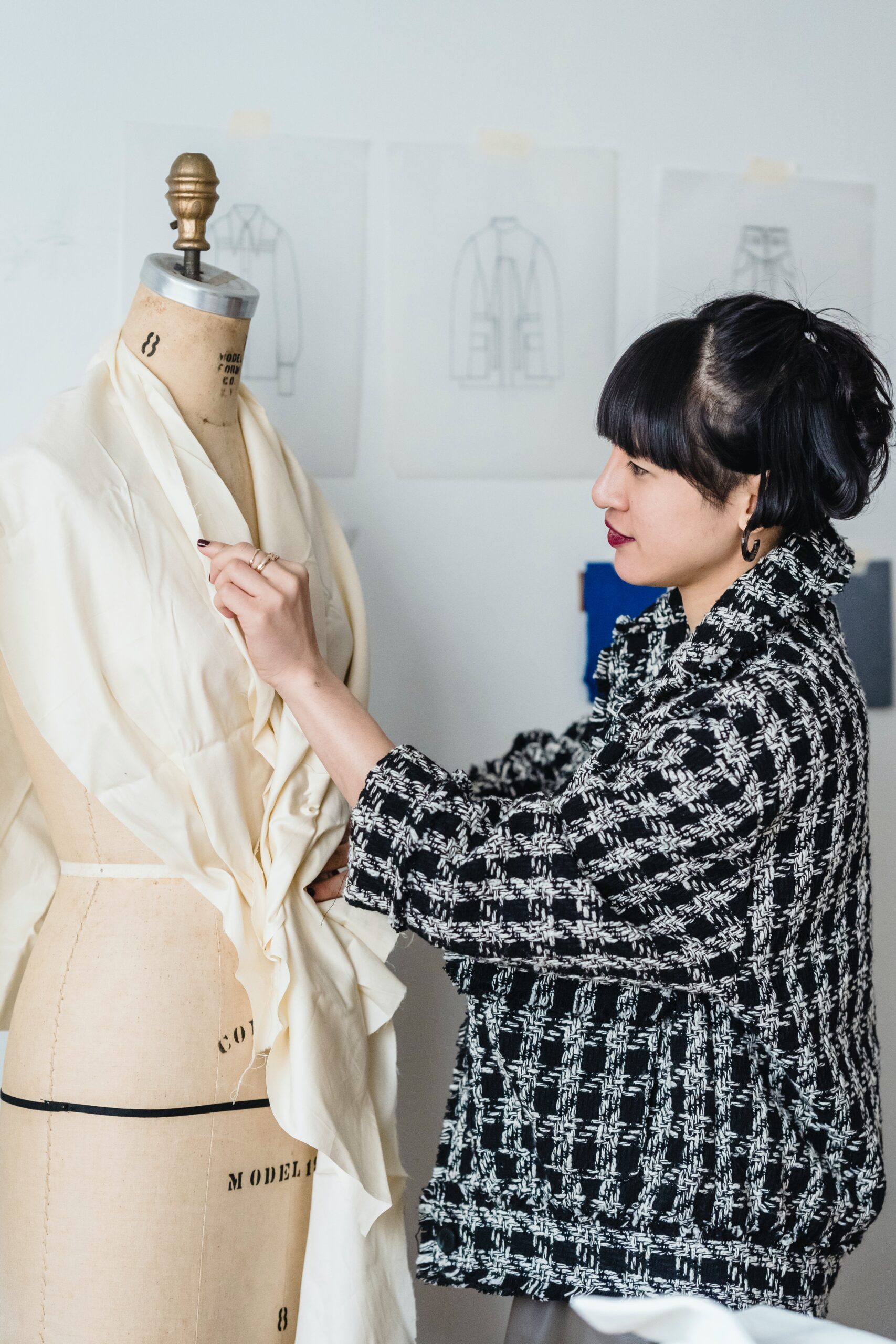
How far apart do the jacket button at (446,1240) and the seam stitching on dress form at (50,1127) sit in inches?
14.5

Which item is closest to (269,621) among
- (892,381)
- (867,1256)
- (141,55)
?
(141,55)

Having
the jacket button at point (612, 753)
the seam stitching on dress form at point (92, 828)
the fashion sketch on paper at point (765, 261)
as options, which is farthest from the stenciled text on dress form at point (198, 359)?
the fashion sketch on paper at point (765, 261)

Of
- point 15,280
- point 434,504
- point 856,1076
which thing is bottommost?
point 856,1076

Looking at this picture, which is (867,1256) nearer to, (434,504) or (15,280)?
(434,504)

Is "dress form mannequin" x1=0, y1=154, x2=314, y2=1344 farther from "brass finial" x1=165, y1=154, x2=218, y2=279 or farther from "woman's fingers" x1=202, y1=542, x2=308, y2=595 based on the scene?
"woman's fingers" x1=202, y1=542, x2=308, y2=595

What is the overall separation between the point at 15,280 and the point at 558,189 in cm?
81

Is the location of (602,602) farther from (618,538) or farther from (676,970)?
(676,970)

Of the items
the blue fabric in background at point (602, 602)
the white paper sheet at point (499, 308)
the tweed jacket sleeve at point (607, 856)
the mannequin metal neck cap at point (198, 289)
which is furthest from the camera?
the blue fabric in background at point (602, 602)

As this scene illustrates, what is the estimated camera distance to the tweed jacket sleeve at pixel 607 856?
1.03 m

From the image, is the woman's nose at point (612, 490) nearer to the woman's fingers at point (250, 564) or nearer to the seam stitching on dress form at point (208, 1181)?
the woman's fingers at point (250, 564)

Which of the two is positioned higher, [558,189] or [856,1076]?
[558,189]

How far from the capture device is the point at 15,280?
62.1 inches

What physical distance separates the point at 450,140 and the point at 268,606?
101 cm

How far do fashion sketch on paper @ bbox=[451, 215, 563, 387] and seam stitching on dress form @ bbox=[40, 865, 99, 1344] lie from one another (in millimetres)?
1001
